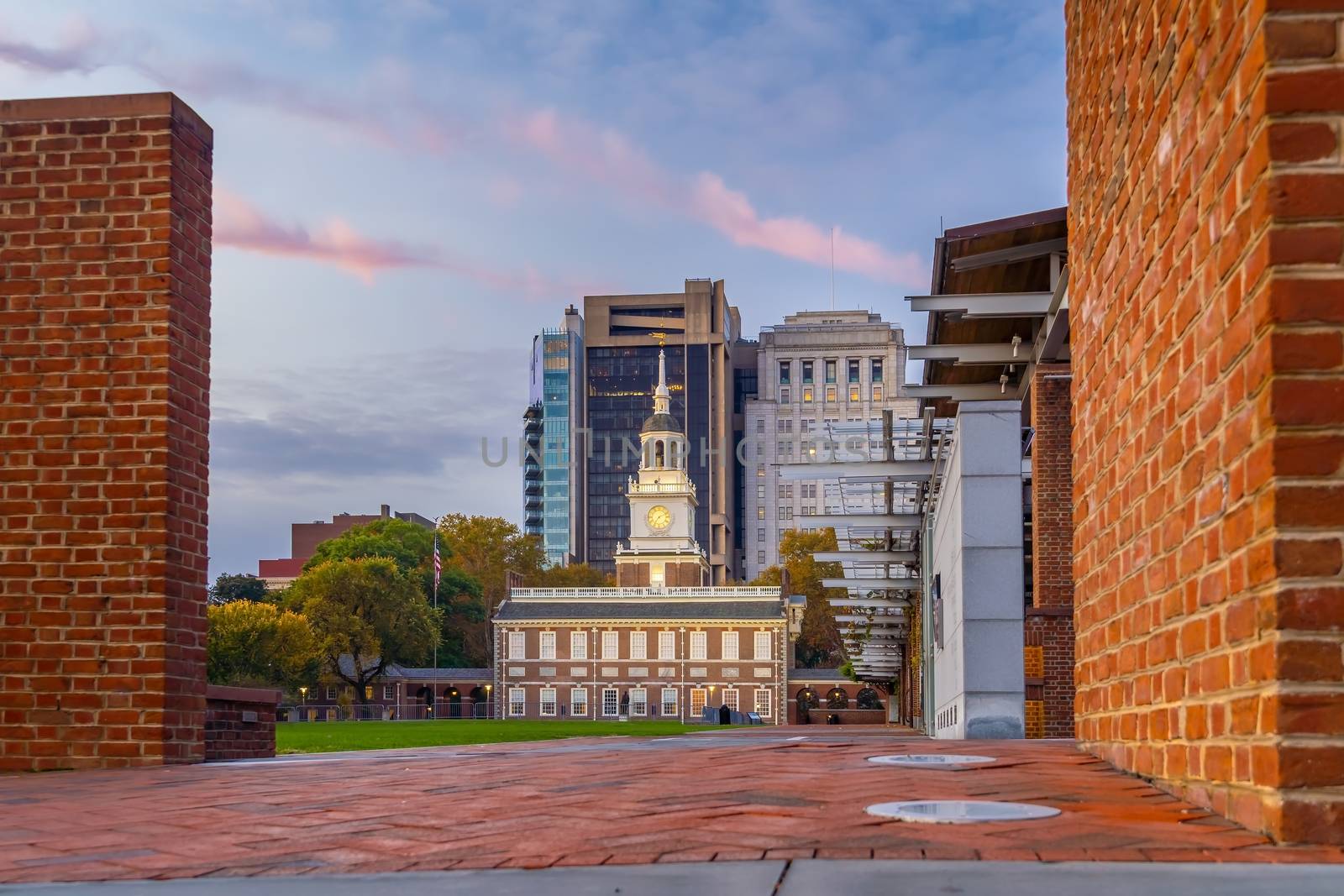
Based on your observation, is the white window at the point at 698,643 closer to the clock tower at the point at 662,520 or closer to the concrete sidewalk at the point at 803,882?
the clock tower at the point at 662,520

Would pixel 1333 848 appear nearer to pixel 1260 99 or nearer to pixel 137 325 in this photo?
pixel 1260 99

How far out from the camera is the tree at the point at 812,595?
109 m

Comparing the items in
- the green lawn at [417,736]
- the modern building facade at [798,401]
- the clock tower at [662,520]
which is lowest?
the green lawn at [417,736]

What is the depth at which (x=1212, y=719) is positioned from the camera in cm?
383

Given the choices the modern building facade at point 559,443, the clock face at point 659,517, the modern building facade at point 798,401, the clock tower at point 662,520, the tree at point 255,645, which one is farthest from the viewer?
the modern building facade at point 798,401

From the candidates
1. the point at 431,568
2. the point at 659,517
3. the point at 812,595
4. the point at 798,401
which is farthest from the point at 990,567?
the point at 798,401

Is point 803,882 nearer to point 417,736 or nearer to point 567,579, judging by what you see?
point 417,736

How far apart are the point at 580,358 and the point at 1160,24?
149039 millimetres

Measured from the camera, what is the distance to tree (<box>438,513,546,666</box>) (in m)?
109

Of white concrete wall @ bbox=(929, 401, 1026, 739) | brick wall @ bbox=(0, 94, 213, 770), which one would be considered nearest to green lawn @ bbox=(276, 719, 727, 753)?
white concrete wall @ bbox=(929, 401, 1026, 739)

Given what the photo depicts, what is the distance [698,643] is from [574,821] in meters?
95.3

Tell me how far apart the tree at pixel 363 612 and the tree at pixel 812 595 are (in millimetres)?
33381

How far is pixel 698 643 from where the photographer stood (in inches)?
3880

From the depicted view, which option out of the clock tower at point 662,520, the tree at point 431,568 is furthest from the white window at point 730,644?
the tree at point 431,568
